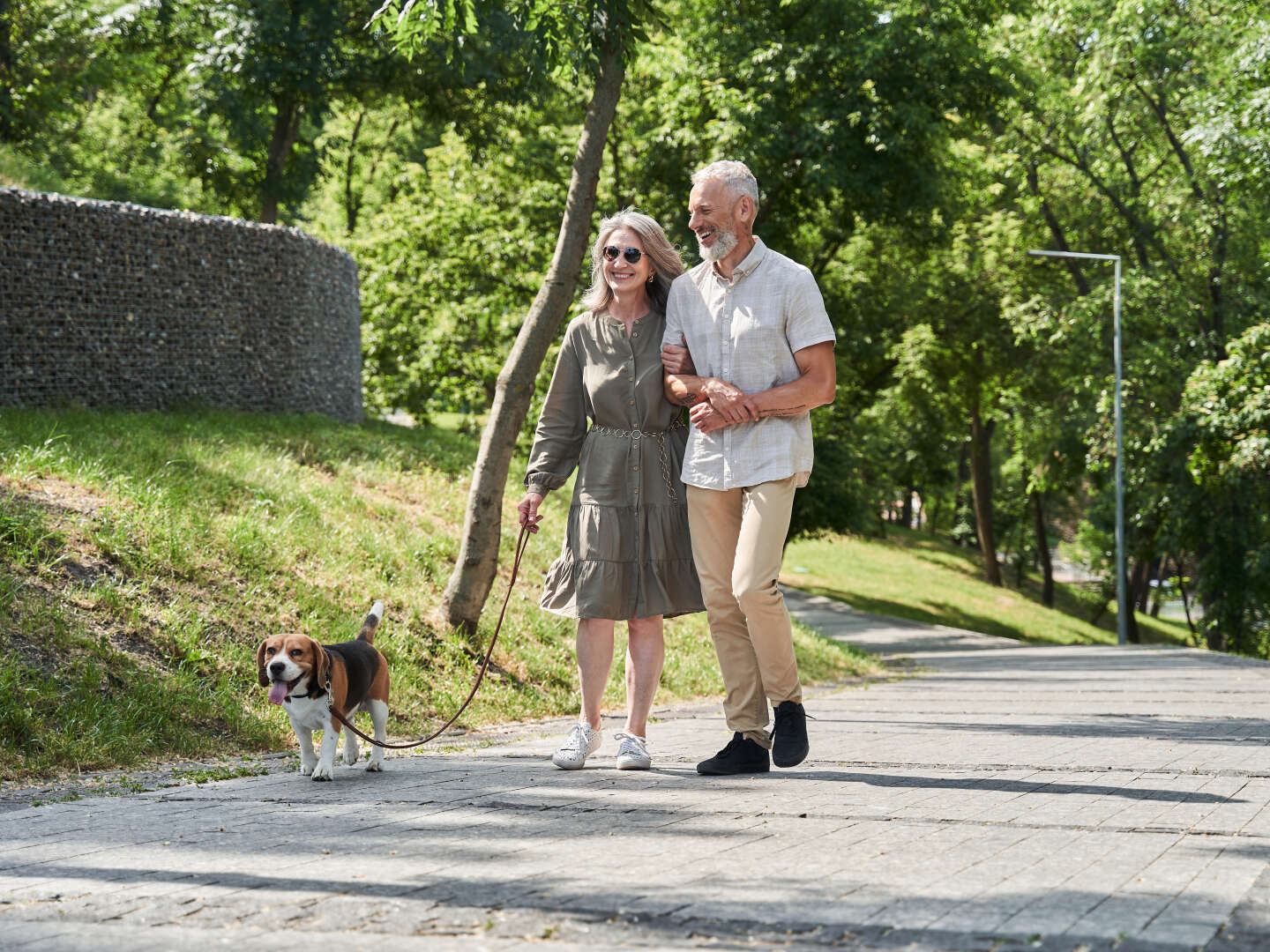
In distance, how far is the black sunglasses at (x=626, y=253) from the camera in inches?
236

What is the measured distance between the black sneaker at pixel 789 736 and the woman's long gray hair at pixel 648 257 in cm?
187

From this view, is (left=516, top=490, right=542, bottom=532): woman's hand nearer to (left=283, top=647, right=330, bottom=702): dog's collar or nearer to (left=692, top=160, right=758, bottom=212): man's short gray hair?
(left=283, top=647, right=330, bottom=702): dog's collar

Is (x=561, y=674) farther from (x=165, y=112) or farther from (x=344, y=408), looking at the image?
(x=165, y=112)

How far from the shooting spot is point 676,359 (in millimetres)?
5809

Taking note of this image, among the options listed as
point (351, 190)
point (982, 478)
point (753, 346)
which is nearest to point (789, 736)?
point (753, 346)

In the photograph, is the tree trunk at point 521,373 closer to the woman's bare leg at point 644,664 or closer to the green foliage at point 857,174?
the woman's bare leg at point 644,664

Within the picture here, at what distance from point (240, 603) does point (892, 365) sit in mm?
27068

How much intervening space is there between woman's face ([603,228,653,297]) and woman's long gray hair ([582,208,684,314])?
2 centimetres

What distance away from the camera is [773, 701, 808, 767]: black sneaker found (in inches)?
221

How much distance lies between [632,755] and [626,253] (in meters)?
2.23

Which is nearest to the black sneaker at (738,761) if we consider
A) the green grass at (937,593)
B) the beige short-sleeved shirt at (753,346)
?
the beige short-sleeved shirt at (753,346)

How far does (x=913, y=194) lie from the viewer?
20000 mm

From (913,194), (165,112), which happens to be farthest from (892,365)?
(165,112)

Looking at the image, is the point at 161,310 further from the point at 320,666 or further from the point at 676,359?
the point at 676,359
